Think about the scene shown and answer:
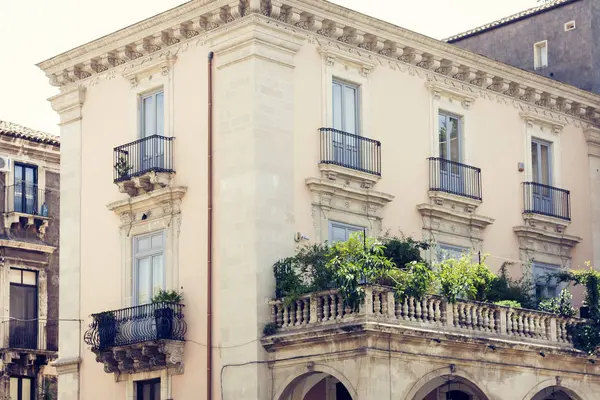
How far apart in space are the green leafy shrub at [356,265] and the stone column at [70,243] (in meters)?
7.46

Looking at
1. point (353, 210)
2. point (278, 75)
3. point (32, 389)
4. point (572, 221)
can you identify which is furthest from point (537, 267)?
point (32, 389)

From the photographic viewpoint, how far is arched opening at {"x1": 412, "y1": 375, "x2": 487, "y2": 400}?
31.2 metres

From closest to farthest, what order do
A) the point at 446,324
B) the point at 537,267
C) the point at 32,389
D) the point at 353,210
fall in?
the point at 446,324 < the point at 353,210 < the point at 537,267 < the point at 32,389

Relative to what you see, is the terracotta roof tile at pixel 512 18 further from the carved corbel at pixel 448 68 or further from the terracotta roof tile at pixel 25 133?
the terracotta roof tile at pixel 25 133

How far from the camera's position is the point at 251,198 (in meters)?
30.8

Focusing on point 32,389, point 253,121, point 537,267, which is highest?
point 253,121

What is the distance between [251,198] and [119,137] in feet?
16.4

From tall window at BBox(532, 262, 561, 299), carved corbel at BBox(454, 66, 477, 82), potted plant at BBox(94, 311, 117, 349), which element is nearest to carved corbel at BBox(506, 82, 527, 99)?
carved corbel at BBox(454, 66, 477, 82)

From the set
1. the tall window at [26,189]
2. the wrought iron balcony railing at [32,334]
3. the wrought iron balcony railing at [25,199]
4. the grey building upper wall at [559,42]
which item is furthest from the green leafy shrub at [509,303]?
the tall window at [26,189]

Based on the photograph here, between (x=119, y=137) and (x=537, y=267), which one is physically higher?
(x=119, y=137)

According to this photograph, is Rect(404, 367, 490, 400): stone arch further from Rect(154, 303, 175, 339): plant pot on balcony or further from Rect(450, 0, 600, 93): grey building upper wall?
Rect(450, 0, 600, 93): grey building upper wall

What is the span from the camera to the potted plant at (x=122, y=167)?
33344 millimetres

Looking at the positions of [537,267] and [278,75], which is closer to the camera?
[278,75]

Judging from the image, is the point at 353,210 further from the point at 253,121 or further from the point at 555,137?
the point at 555,137
